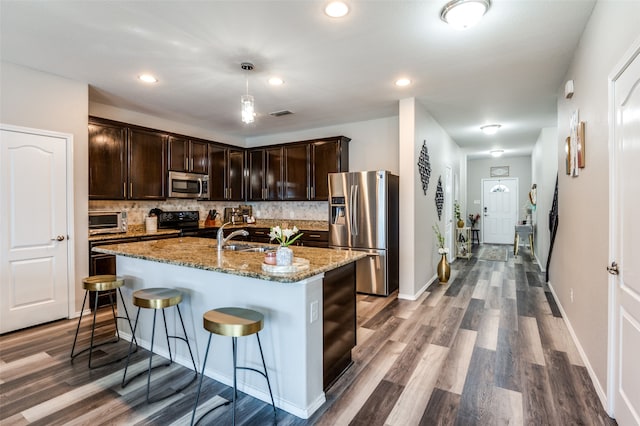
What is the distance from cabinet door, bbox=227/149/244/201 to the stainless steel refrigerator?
2137 mm

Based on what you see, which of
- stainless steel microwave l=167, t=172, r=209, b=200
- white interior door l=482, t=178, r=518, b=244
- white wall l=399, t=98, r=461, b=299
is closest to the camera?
white wall l=399, t=98, r=461, b=299

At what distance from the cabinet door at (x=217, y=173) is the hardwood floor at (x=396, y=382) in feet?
8.62

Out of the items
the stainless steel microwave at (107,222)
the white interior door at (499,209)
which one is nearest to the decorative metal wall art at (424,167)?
the stainless steel microwave at (107,222)

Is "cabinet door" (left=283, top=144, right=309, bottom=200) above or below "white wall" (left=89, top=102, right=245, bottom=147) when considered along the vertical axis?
below

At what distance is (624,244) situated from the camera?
68.9 inches

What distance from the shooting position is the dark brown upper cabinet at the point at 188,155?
5.02 m

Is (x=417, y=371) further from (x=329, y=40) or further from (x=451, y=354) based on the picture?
(x=329, y=40)

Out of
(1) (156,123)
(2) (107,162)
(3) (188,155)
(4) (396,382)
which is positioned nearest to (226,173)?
(3) (188,155)

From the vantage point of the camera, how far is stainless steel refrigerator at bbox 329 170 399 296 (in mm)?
4352

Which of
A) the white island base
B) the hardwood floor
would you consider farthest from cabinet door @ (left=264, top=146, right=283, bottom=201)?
the white island base

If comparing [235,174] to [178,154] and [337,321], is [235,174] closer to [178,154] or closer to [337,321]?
[178,154]

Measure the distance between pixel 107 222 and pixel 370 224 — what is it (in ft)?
11.5

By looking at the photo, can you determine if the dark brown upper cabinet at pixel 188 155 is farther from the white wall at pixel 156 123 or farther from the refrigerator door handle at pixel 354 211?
the refrigerator door handle at pixel 354 211

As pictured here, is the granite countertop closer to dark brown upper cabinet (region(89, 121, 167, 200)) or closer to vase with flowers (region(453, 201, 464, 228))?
dark brown upper cabinet (region(89, 121, 167, 200))
